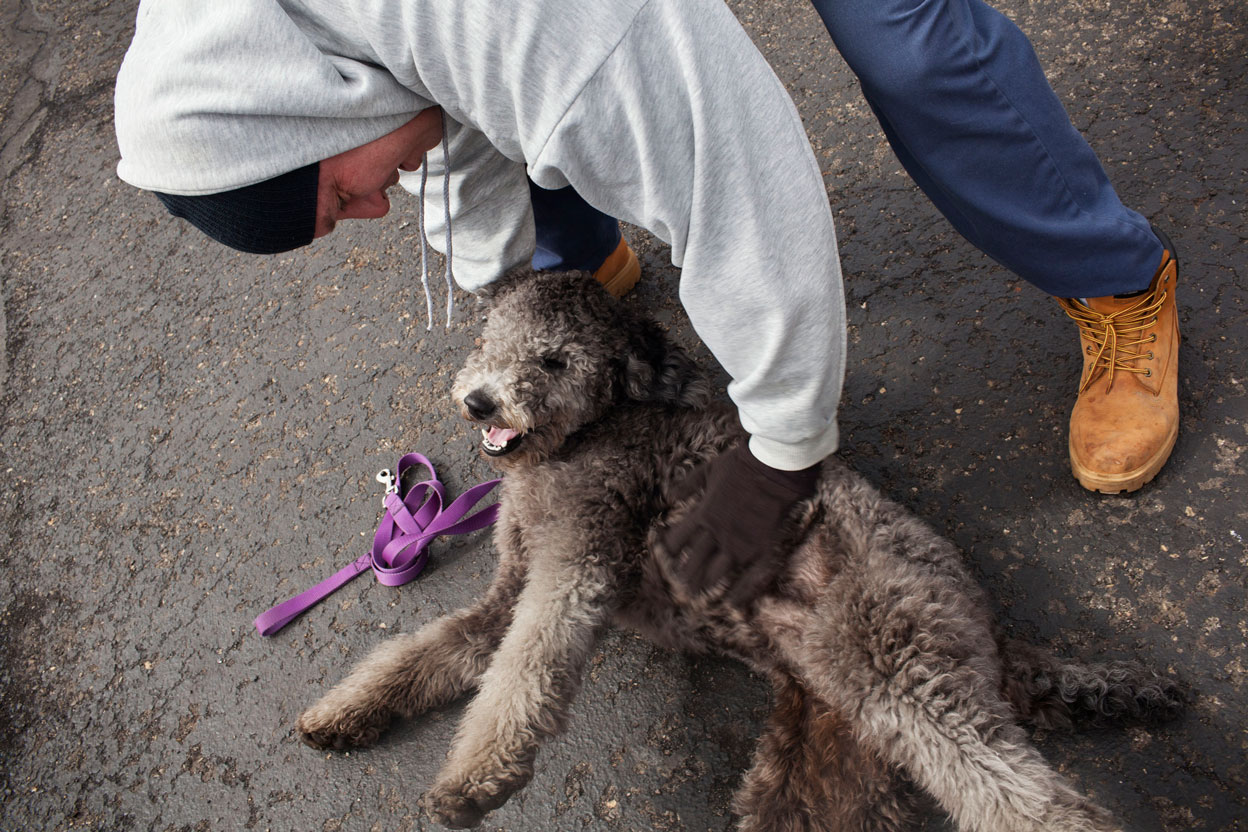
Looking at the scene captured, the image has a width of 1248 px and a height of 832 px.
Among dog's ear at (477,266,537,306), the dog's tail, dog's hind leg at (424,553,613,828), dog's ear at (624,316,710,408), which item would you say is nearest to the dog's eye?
dog's ear at (624,316,710,408)

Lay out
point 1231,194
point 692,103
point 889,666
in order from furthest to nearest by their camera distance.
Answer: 1. point 1231,194
2. point 889,666
3. point 692,103

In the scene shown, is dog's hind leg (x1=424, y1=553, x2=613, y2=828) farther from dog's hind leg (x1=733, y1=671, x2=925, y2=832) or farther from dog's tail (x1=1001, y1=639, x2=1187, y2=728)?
dog's tail (x1=1001, y1=639, x2=1187, y2=728)

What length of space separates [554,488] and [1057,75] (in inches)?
115

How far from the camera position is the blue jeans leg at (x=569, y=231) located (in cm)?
307

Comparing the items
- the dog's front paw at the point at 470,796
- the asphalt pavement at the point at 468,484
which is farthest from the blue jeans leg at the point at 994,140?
the dog's front paw at the point at 470,796

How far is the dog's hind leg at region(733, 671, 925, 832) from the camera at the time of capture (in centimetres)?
200

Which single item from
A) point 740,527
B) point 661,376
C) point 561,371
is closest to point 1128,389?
point 740,527

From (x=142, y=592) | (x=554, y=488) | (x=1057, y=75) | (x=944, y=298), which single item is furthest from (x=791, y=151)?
(x=142, y=592)

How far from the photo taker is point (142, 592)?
330 centimetres

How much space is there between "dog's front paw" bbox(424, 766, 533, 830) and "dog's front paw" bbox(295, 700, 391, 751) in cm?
57

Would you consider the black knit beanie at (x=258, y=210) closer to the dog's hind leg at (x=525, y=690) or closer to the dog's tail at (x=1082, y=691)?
the dog's hind leg at (x=525, y=690)

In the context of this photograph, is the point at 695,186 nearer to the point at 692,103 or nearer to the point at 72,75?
the point at 692,103

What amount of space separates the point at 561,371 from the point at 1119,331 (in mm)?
1806

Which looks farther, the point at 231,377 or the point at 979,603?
the point at 231,377
